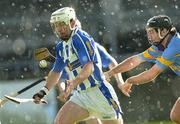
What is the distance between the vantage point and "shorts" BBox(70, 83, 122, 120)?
7090mm

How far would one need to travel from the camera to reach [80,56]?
6898 mm

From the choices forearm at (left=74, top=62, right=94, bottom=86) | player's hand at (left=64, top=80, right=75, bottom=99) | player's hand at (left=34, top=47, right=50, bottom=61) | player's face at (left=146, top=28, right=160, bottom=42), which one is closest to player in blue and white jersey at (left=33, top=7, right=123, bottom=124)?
forearm at (left=74, top=62, right=94, bottom=86)

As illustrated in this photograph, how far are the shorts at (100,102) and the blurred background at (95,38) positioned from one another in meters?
4.92

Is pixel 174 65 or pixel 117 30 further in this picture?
pixel 117 30

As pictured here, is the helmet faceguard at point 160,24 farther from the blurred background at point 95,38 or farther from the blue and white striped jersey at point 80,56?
the blurred background at point 95,38

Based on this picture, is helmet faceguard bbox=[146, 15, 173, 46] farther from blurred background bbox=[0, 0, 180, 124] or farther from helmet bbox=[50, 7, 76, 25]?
blurred background bbox=[0, 0, 180, 124]

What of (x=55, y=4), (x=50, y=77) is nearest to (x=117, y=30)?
(x=55, y=4)

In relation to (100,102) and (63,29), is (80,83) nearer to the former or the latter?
(100,102)

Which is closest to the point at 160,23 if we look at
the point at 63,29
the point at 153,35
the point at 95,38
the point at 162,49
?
the point at 153,35

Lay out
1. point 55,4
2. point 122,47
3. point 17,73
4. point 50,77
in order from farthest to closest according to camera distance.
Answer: point 55,4 < point 122,47 < point 17,73 < point 50,77

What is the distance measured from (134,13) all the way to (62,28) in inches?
374

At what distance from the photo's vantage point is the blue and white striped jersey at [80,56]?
272 inches

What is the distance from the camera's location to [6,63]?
1471 cm

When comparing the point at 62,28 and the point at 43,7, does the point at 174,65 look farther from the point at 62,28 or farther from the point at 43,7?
the point at 43,7
